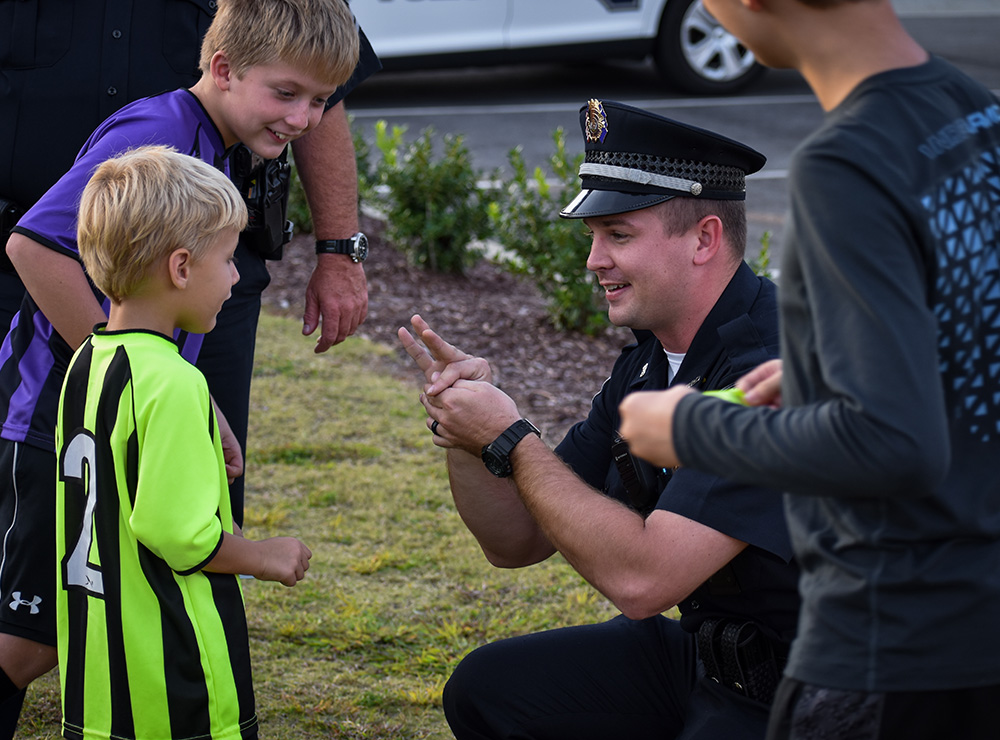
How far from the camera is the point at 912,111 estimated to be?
137 centimetres

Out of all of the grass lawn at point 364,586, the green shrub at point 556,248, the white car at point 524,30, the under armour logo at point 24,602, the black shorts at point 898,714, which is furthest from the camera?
the white car at point 524,30

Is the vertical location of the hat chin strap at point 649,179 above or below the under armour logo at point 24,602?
above

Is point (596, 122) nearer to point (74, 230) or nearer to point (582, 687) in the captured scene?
point (74, 230)

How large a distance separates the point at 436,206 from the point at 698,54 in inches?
189

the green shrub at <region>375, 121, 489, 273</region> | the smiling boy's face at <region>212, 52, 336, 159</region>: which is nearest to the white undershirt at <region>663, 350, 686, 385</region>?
the smiling boy's face at <region>212, 52, 336, 159</region>

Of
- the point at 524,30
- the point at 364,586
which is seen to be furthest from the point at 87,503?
the point at 524,30

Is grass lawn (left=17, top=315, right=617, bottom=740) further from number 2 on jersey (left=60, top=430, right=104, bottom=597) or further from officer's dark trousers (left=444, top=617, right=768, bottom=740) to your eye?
number 2 on jersey (left=60, top=430, right=104, bottom=597)

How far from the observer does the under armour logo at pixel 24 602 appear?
2.35 m

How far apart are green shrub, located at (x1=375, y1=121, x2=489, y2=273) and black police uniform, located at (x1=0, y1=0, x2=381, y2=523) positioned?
387cm

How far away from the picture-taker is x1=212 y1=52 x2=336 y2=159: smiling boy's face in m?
2.44

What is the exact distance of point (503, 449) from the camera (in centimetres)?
230

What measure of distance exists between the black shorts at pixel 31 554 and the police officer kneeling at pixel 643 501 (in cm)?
78

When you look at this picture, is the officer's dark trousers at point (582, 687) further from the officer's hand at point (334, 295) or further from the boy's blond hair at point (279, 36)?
the boy's blond hair at point (279, 36)

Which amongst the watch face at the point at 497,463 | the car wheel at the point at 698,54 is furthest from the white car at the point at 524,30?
the watch face at the point at 497,463
